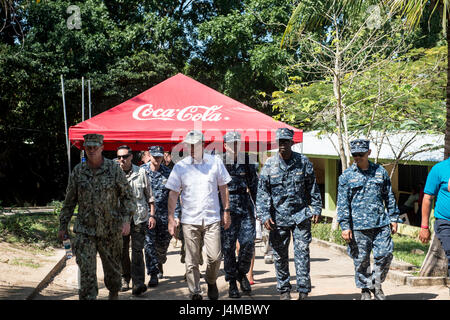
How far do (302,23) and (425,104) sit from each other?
6690 millimetres

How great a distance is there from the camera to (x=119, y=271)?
577 cm

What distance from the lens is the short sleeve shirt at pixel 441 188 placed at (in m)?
5.68

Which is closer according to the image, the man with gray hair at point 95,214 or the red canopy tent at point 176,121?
the man with gray hair at point 95,214

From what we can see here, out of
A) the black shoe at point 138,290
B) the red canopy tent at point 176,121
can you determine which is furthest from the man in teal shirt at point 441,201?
the red canopy tent at point 176,121

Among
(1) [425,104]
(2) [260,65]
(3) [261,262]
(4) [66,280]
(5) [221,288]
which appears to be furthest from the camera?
(2) [260,65]

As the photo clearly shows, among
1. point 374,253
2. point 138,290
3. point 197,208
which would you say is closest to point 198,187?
point 197,208

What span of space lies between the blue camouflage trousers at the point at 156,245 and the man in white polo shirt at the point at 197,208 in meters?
1.65

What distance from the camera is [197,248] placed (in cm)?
622

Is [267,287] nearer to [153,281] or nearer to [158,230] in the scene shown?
[153,281]

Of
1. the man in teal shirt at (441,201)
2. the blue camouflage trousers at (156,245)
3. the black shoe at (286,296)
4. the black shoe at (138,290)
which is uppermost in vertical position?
the man in teal shirt at (441,201)

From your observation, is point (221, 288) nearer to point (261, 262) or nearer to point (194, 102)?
point (261, 262)

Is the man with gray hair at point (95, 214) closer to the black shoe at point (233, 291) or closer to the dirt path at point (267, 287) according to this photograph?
the dirt path at point (267, 287)

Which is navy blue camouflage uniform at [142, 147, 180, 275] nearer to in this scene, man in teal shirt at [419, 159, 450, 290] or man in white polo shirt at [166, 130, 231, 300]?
man in white polo shirt at [166, 130, 231, 300]
